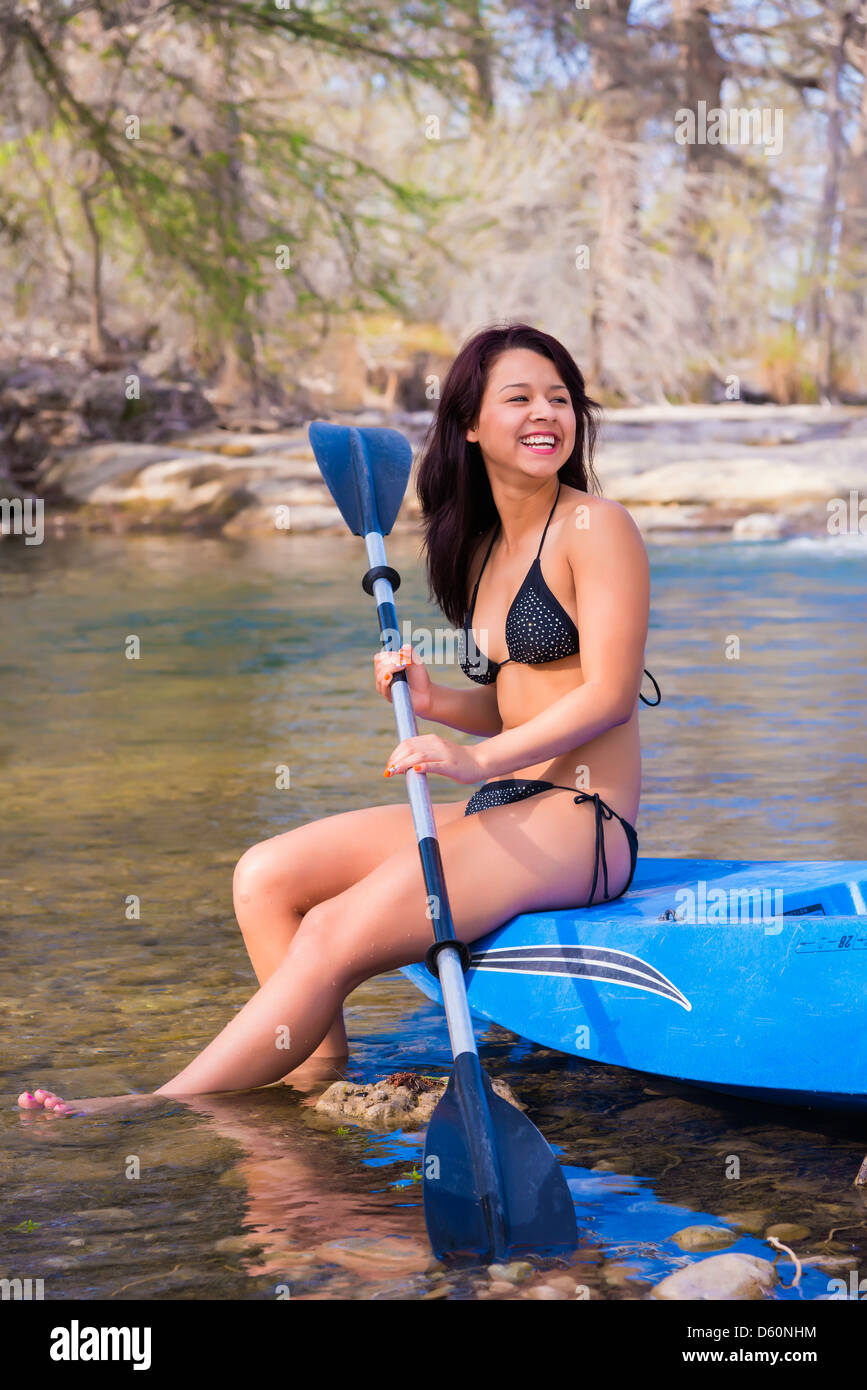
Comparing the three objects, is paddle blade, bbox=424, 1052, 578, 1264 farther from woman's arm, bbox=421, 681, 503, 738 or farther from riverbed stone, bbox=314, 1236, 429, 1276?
woman's arm, bbox=421, 681, 503, 738

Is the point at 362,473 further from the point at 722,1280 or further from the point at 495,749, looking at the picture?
the point at 722,1280

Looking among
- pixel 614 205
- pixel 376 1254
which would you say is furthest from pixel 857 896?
pixel 614 205

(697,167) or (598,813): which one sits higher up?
(697,167)

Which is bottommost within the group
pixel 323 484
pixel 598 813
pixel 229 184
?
pixel 598 813

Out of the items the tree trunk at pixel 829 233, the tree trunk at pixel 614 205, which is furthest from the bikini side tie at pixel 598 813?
the tree trunk at pixel 829 233

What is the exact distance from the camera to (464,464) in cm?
313

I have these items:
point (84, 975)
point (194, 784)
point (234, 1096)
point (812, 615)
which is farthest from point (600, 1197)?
point (812, 615)

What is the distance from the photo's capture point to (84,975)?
143 inches

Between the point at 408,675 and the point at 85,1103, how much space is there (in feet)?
3.01

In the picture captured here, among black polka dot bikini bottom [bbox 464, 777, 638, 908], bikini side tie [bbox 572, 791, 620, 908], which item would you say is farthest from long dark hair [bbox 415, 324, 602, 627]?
bikini side tie [bbox 572, 791, 620, 908]

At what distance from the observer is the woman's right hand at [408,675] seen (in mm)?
2980

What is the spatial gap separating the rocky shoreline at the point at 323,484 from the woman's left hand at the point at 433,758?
1255cm

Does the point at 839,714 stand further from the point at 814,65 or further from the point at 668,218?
the point at 814,65

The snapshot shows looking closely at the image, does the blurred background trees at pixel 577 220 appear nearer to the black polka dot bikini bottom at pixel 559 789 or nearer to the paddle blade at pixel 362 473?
the paddle blade at pixel 362 473
